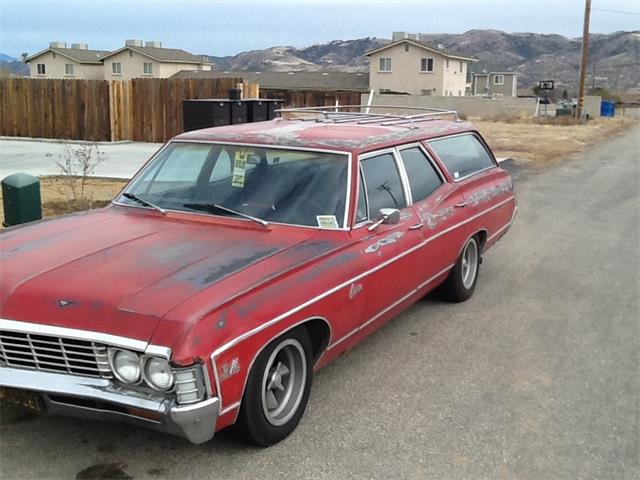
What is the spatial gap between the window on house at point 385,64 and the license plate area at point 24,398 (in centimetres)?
7125

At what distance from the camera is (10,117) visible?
69.8 feet

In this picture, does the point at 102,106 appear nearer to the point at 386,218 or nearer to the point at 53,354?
the point at 386,218

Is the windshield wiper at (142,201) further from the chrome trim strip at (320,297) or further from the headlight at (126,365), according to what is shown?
the headlight at (126,365)

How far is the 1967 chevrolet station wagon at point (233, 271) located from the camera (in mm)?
3070

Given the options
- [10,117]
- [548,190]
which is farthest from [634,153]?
[10,117]

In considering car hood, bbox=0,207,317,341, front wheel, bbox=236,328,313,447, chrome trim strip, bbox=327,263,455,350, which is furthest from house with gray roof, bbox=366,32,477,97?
front wheel, bbox=236,328,313,447

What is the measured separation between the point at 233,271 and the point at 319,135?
1718mm

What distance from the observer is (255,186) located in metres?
4.58

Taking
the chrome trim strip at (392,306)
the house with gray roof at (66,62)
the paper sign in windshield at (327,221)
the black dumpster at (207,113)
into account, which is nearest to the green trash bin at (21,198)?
the paper sign in windshield at (327,221)

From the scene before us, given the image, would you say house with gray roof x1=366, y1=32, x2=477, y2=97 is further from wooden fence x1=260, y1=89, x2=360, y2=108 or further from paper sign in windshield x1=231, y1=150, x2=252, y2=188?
paper sign in windshield x1=231, y1=150, x2=252, y2=188

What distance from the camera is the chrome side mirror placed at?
4469mm

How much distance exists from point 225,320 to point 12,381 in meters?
1.01

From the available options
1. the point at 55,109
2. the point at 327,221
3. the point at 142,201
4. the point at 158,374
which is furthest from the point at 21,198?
the point at 55,109

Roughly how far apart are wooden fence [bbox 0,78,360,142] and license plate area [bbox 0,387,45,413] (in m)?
15.0
